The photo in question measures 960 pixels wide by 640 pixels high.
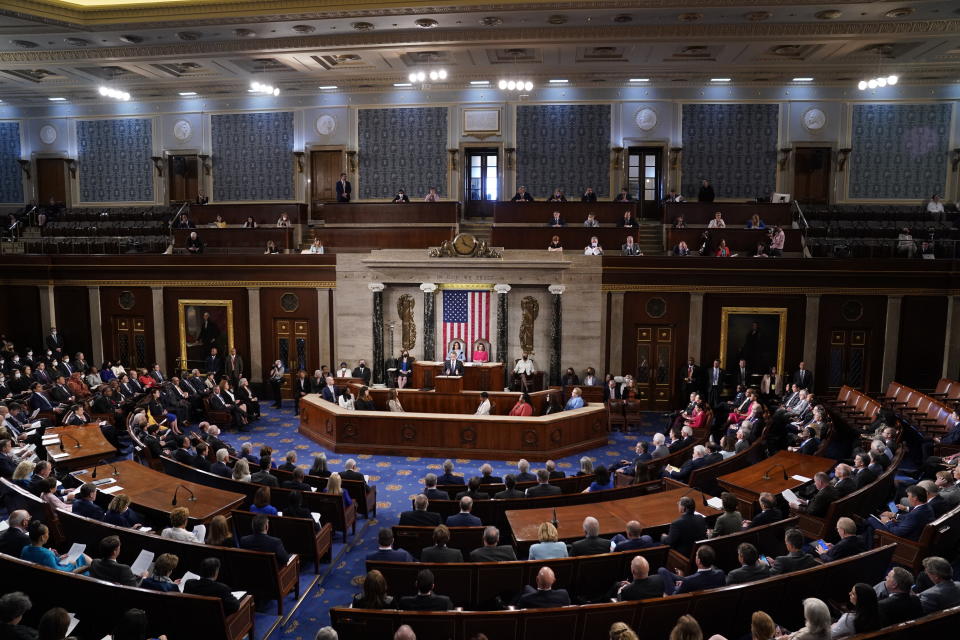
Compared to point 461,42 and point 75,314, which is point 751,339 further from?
point 75,314

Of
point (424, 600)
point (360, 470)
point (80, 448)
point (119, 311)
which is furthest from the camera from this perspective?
point (119, 311)

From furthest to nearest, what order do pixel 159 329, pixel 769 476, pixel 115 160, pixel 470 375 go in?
pixel 115 160 → pixel 159 329 → pixel 470 375 → pixel 769 476

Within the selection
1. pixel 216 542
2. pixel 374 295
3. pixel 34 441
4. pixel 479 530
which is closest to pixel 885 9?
pixel 374 295

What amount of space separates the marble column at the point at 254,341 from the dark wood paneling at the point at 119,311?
2517 mm

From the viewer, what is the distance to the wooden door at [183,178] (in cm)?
2241

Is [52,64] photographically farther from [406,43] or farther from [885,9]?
[885,9]

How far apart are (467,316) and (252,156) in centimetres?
1026

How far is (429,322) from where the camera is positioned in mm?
16703

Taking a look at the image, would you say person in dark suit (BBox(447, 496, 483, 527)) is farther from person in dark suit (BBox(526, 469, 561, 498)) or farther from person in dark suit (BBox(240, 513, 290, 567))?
person in dark suit (BBox(240, 513, 290, 567))

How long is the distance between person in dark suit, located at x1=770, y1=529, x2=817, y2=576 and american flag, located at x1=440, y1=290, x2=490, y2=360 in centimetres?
1112

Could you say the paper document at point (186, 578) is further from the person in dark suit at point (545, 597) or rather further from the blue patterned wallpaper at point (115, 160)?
the blue patterned wallpaper at point (115, 160)

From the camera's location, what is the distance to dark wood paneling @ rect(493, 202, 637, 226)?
18203 mm

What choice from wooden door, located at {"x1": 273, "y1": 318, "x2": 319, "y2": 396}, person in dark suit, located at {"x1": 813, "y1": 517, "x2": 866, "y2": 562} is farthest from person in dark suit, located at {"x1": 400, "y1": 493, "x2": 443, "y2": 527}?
wooden door, located at {"x1": 273, "y1": 318, "x2": 319, "y2": 396}

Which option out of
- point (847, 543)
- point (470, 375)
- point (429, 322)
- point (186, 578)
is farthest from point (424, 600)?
point (429, 322)
